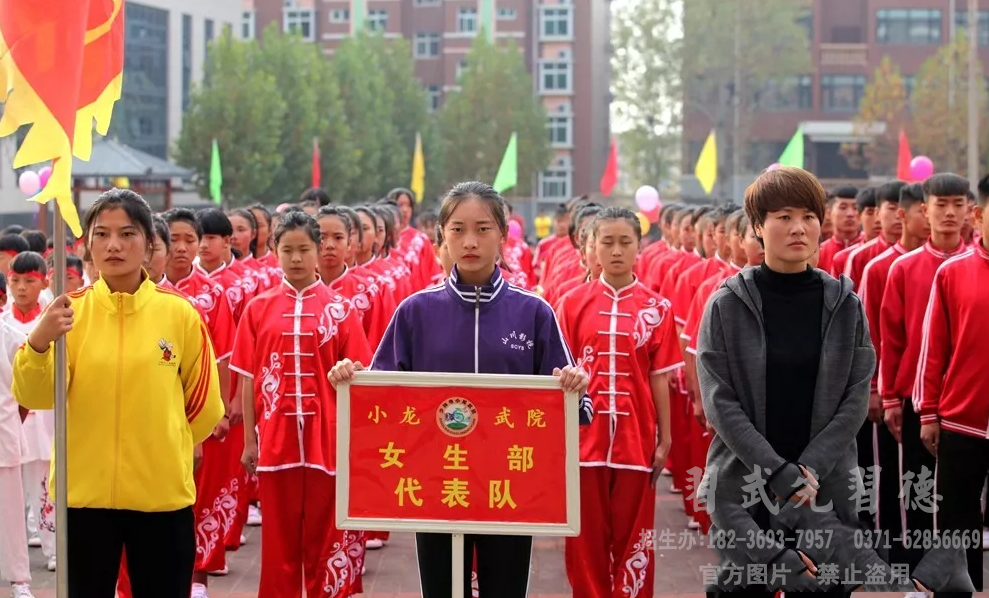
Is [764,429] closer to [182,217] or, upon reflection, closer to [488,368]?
[488,368]

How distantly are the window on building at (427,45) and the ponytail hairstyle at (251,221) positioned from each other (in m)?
62.4

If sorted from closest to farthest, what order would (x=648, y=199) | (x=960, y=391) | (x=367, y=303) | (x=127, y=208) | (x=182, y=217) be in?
(x=127, y=208) → (x=960, y=391) → (x=182, y=217) → (x=367, y=303) → (x=648, y=199)

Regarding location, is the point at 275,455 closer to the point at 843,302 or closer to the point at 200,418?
the point at 200,418

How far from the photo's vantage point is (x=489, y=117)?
202 ft

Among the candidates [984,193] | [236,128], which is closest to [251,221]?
[984,193]

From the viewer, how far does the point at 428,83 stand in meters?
72.5

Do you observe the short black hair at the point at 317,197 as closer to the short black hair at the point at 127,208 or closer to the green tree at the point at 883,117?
the short black hair at the point at 127,208

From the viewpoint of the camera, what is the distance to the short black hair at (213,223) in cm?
860

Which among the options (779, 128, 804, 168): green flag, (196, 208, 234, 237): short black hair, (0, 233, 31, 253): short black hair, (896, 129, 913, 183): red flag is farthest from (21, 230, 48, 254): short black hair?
(896, 129, 913, 183): red flag

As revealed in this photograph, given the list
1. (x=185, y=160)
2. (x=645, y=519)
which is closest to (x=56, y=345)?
(x=645, y=519)

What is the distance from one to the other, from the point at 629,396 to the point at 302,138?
4103cm

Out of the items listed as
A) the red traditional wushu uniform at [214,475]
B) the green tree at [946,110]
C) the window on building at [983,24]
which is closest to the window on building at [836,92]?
the window on building at [983,24]

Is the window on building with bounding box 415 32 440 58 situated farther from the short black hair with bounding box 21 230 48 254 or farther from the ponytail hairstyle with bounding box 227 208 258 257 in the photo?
the short black hair with bounding box 21 230 48 254

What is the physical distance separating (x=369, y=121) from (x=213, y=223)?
45.2 metres
